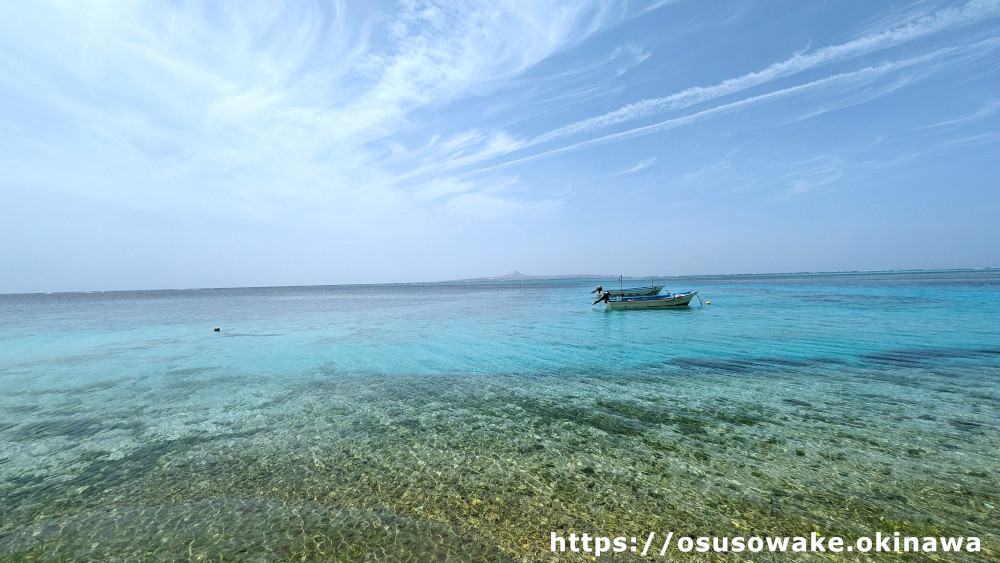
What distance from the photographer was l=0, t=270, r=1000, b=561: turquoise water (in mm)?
5973

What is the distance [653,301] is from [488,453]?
4117cm

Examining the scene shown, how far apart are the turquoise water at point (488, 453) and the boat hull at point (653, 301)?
2584cm

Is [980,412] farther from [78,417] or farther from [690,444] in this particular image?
[78,417]

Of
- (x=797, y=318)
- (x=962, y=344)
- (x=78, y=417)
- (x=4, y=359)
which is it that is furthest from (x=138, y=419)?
(x=797, y=318)

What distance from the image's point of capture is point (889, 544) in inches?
216

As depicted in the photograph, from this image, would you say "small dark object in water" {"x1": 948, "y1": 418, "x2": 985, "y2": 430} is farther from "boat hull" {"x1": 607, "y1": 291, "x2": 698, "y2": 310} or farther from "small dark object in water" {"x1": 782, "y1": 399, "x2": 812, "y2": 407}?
"boat hull" {"x1": 607, "y1": 291, "x2": 698, "y2": 310}

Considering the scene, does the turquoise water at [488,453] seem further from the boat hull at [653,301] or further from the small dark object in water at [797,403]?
the boat hull at [653,301]

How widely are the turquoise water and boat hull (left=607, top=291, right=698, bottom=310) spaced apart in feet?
84.8

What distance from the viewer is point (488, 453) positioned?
8.66m

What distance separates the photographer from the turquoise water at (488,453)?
5.97 meters

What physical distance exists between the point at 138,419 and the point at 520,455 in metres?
11.2

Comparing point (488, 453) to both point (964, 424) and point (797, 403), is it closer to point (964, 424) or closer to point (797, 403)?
point (797, 403)

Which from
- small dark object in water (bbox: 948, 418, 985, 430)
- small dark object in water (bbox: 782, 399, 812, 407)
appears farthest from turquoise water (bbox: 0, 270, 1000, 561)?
small dark object in water (bbox: 782, 399, 812, 407)

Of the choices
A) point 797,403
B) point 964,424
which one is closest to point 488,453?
point 797,403
